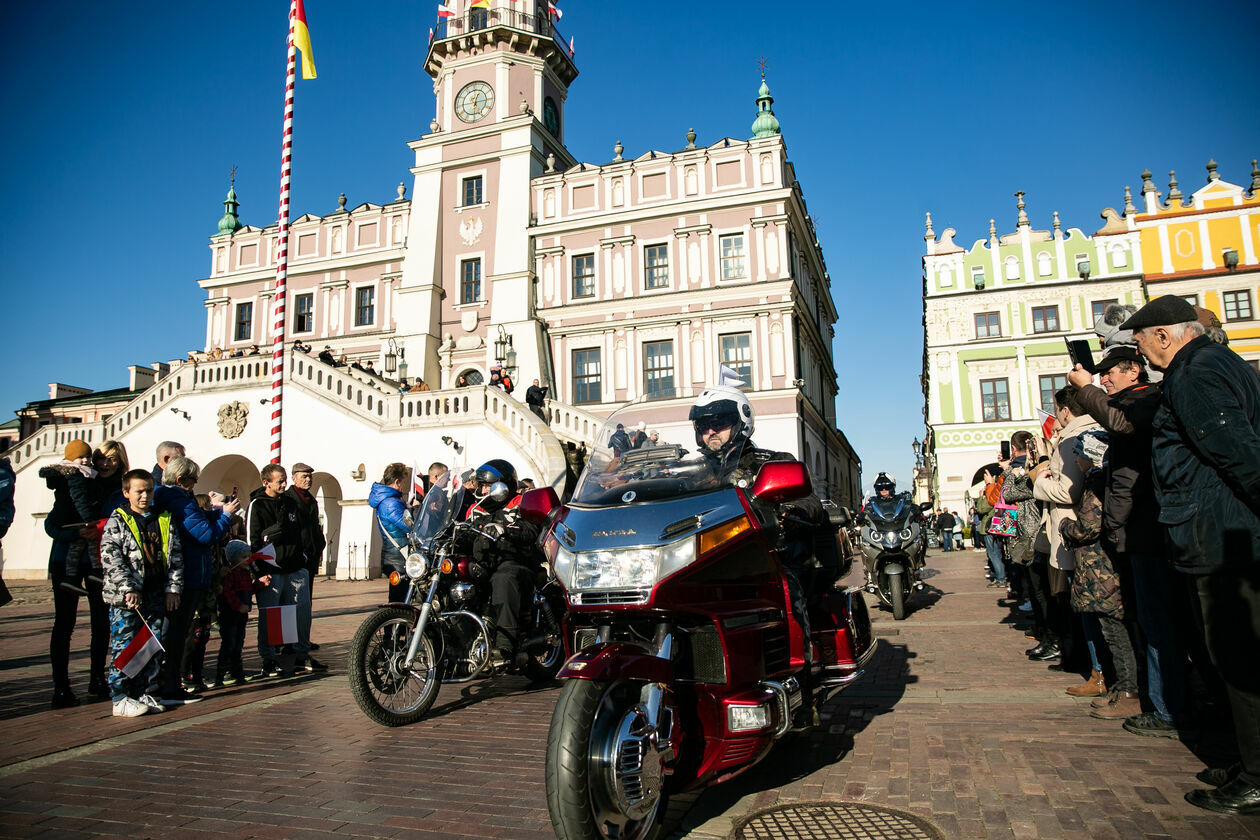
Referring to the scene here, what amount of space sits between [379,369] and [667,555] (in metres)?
30.3

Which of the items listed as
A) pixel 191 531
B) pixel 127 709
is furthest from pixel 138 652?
pixel 191 531

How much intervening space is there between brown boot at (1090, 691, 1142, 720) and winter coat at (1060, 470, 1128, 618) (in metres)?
0.51

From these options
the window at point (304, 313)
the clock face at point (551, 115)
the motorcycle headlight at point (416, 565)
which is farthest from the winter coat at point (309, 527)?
the window at point (304, 313)

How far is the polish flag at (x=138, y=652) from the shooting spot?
18.3ft

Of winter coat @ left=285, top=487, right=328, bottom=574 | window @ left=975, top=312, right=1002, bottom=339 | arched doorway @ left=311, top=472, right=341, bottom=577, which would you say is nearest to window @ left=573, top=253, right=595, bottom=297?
arched doorway @ left=311, top=472, right=341, bottom=577

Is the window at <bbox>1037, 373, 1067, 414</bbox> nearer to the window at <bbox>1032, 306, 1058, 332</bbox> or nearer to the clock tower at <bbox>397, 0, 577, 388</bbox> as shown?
the window at <bbox>1032, 306, 1058, 332</bbox>

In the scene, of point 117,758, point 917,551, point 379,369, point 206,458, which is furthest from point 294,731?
point 379,369

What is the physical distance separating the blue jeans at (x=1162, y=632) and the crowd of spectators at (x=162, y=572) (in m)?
6.67

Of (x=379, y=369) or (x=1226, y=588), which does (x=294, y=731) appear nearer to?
(x=1226, y=588)

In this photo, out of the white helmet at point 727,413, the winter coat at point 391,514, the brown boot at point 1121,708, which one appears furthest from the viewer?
the winter coat at point 391,514

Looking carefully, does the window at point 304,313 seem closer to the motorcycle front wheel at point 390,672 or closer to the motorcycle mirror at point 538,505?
the motorcycle front wheel at point 390,672

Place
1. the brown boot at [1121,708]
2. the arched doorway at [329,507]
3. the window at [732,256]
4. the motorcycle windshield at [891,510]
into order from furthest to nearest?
the window at [732,256]
the arched doorway at [329,507]
the motorcycle windshield at [891,510]
the brown boot at [1121,708]

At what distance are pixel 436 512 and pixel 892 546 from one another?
684 centimetres

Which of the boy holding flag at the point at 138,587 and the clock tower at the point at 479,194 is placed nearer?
the boy holding flag at the point at 138,587
